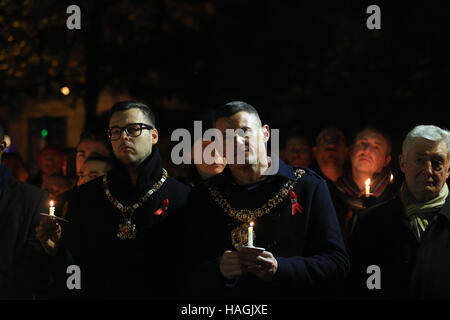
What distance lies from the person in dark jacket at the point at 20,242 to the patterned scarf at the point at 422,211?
2720mm

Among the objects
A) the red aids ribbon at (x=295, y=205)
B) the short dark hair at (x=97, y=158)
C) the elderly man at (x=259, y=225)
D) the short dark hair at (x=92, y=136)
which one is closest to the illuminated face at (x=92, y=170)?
the short dark hair at (x=97, y=158)

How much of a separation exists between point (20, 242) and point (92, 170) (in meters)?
1.50

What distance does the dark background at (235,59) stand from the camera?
13591mm

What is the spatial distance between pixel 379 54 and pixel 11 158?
9.60 metres

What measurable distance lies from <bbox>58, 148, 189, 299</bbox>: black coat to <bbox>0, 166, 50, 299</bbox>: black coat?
1.14 ft

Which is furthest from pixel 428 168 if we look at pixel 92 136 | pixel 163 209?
pixel 92 136

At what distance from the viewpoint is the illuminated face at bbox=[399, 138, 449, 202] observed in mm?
4301

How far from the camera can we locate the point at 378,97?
15641 mm

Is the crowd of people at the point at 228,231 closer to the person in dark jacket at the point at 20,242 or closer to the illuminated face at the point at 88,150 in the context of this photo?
the person in dark jacket at the point at 20,242

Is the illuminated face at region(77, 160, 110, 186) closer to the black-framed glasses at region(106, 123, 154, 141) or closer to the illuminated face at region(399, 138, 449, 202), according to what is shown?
the black-framed glasses at region(106, 123, 154, 141)

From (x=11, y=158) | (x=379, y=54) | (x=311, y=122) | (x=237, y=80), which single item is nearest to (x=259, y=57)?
(x=237, y=80)
